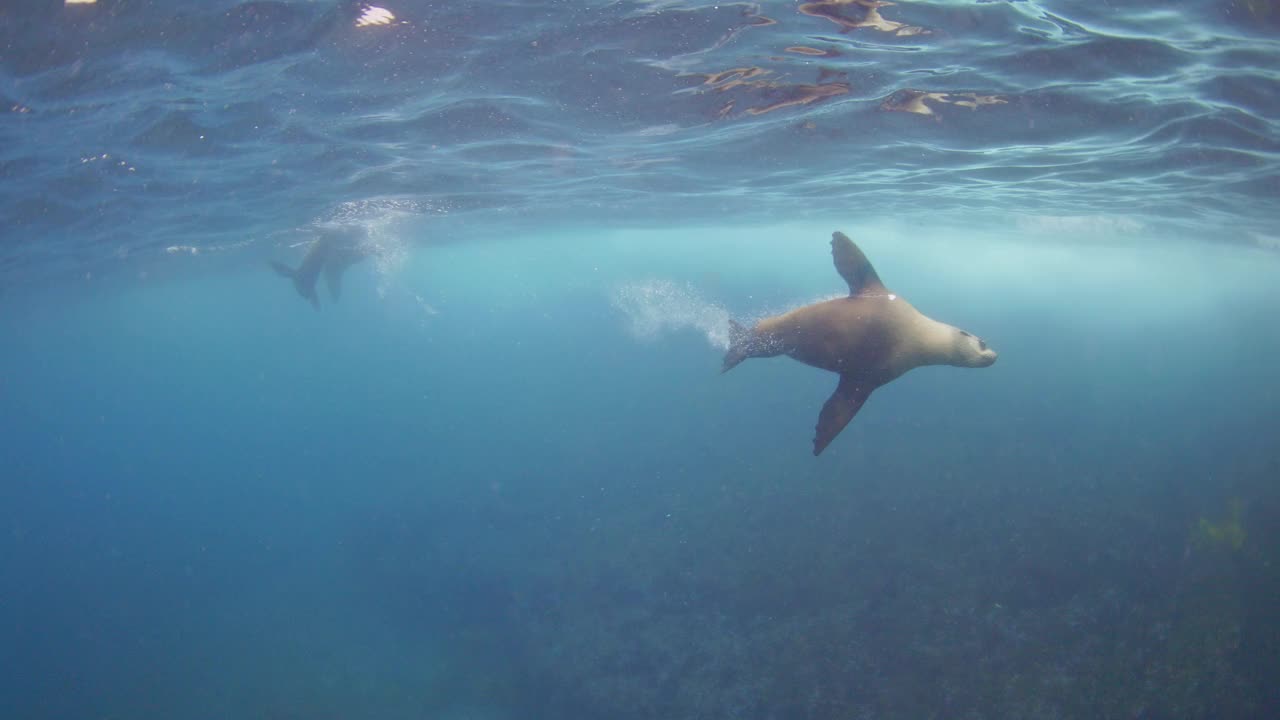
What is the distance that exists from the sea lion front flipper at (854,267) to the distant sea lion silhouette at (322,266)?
17.6 metres

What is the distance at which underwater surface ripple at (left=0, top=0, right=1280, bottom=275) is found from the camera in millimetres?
6930

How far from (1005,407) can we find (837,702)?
17379 millimetres

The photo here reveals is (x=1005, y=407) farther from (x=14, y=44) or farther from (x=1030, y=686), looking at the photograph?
(x=14, y=44)

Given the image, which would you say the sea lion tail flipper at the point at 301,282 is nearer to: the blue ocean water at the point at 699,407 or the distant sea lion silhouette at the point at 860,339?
the blue ocean water at the point at 699,407

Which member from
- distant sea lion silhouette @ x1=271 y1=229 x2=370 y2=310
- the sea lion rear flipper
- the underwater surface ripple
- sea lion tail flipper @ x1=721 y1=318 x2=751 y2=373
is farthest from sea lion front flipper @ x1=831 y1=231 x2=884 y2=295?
the sea lion rear flipper

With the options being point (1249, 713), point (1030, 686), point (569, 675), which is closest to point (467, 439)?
point (569, 675)

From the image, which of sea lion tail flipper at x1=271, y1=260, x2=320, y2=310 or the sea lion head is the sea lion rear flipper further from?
the sea lion head

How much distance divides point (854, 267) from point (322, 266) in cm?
2087

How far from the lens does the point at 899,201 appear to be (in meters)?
22.7

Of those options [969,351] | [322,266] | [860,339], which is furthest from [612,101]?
[322,266]

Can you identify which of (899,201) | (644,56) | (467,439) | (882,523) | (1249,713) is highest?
(644,56)

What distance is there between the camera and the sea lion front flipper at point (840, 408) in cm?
460

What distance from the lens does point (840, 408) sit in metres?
4.78

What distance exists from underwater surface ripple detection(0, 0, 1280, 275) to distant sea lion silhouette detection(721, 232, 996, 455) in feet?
11.4
